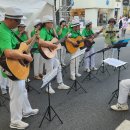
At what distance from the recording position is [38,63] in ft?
24.5

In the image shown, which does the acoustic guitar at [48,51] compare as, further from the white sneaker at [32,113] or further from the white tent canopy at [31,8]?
the white tent canopy at [31,8]

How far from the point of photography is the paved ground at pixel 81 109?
4.45 meters

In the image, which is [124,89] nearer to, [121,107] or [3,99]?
[121,107]

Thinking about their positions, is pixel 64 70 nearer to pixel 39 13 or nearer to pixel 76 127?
pixel 39 13

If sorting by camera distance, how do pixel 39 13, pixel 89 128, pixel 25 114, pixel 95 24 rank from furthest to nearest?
pixel 95 24
pixel 39 13
pixel 25 114
pixel 89 128

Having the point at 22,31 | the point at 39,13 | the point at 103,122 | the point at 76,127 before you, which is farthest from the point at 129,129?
the point at 39,13

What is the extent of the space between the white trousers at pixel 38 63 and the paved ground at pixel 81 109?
62cm

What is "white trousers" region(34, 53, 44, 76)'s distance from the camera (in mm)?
7430

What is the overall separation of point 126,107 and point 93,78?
8.19 ft

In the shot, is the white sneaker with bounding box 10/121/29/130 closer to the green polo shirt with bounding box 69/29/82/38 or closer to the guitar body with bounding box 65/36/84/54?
the guitar body with bounding box 65/36/84/54

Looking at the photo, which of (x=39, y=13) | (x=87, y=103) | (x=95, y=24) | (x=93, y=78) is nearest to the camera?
(x=87, y=103)

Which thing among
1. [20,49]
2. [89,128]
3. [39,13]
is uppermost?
[39,13]

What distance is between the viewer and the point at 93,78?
7.36m

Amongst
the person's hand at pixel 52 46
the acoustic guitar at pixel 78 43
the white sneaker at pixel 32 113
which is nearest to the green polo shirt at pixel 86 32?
the acoustic guitar at pixel 78 43
